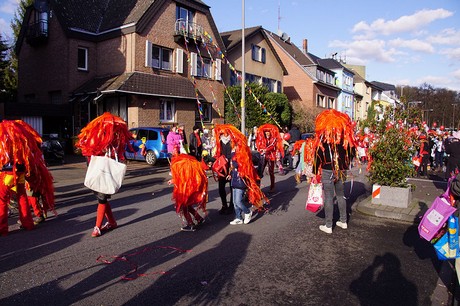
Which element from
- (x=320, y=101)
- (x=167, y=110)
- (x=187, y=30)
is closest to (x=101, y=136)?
(x=167, y=110)

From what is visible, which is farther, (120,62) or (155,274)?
(120,62)

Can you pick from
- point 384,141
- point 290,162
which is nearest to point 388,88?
point 290,162

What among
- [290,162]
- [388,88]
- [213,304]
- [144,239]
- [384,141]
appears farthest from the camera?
[388,88]

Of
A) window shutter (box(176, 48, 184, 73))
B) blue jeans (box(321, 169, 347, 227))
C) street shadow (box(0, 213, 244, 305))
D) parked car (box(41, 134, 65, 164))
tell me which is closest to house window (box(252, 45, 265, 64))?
window shutter (box(176, 48, 184, 73))

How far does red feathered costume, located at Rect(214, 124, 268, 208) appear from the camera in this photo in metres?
6.64

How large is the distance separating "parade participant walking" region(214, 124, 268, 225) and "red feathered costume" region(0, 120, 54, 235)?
3264 millimetres

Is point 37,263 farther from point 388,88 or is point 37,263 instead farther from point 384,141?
point 388,88

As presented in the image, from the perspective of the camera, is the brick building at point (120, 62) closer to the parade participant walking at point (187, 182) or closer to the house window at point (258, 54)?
the house window at point (258, 54)

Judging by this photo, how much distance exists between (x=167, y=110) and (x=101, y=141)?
1703cm

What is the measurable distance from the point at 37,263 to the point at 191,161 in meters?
2.61

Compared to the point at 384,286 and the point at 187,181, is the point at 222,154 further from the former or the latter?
the point at 384,286

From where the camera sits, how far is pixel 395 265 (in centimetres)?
486

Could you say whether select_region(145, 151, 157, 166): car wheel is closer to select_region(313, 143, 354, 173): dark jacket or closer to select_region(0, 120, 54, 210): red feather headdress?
→ select_region(0, 120, 54, 210): red feather headdress

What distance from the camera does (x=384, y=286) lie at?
418 centimetres
